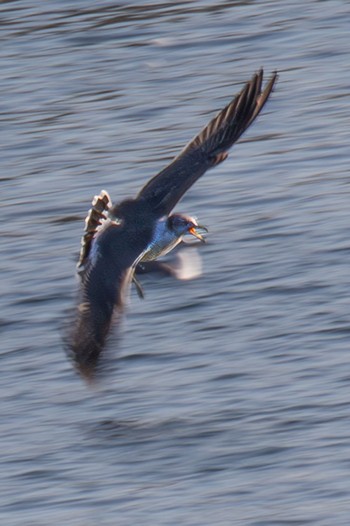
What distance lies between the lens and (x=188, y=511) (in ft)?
23.9

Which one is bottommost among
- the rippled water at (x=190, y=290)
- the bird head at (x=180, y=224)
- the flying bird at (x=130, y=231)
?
the rippled water at (x=190, y=290)

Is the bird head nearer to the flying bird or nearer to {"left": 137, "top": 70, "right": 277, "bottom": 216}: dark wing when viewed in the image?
the flying bird

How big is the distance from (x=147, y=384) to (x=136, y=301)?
1.08 m

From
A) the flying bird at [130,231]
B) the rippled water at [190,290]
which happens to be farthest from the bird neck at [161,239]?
the rippled water at [190,290]

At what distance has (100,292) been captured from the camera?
7.26m

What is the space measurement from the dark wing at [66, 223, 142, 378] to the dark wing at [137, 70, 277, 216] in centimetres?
48

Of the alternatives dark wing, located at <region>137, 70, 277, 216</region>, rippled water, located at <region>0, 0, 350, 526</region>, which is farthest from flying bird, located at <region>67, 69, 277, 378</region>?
rippled water, located at <region>0, 0, 350, 526</region>

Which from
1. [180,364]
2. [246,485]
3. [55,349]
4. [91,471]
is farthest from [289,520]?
[55,349]

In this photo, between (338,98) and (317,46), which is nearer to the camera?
(338,98)

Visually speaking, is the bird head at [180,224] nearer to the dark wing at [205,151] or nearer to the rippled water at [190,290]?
the dark wing at [205,151]

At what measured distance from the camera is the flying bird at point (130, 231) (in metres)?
7.07

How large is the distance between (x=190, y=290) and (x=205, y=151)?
1342 millimetres

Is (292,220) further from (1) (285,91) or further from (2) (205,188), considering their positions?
(1) (285,91)

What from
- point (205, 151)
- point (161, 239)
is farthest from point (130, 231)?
point (205, 151)
